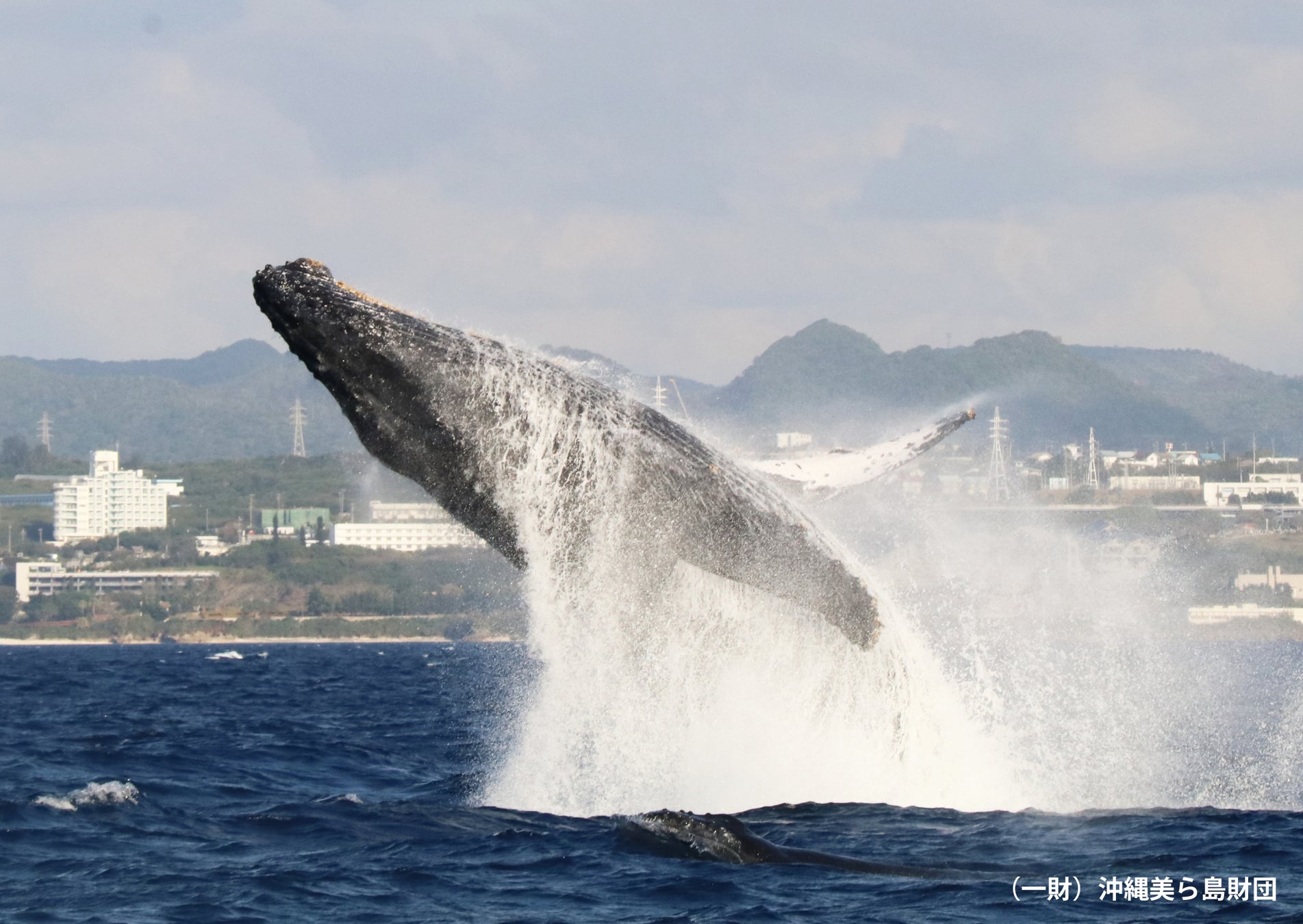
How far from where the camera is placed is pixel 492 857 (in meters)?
13.1

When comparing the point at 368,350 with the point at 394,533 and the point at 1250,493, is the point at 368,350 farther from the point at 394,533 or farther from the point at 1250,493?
the point at 1250,493

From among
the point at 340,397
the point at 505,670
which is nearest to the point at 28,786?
the point at 340,397

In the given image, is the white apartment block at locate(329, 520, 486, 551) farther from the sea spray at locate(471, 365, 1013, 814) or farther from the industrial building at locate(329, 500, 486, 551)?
the sea spray at locate(471, 365, 1013, 814)

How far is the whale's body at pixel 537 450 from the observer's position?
12828 millimetres

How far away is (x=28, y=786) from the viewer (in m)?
18.5

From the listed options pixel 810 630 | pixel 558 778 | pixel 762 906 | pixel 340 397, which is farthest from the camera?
pixel 558 778

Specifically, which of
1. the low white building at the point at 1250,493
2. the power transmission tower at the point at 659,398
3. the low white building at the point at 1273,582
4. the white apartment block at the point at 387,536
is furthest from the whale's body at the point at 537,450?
→ the low white building at the point at 1250,493

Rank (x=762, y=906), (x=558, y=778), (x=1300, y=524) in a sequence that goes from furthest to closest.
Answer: (x=1300, y=524), (x=558, y=778), (x=762, y=906)

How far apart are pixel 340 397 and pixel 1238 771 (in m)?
12.7

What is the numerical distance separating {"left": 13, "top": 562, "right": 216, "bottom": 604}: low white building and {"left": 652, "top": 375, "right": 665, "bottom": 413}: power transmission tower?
131084 mm

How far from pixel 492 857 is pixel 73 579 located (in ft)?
473

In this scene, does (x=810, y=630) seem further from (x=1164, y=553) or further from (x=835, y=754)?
(x=1164, y=553)

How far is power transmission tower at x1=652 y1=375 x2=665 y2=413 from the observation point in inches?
573

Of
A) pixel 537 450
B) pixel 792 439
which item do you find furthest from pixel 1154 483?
pixel 537 450
